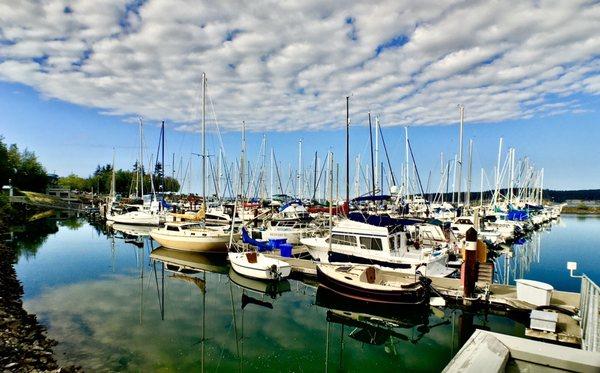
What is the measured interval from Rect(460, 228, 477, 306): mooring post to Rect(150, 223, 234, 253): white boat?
1871 cm

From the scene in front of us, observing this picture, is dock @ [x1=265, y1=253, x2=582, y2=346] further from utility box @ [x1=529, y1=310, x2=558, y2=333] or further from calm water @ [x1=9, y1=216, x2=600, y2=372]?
calm water @ [x1=9, y1=216, x2=600, y2=372]

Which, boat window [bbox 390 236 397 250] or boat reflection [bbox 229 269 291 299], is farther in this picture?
boat window [bbox 390 236 397 250]

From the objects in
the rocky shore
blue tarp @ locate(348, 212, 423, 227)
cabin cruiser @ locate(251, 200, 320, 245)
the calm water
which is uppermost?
blue tarp @ locate(348, 212, 423, 227)

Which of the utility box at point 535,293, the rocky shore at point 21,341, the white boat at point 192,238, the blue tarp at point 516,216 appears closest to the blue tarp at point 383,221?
the utility box at point 535,293

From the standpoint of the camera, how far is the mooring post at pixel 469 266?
17.9 meters

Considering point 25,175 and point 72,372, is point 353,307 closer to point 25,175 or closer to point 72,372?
point 72,372

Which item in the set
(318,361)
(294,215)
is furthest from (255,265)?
(294,215)

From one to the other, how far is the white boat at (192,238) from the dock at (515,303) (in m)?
17.8

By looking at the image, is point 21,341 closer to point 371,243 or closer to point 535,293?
point 371,243

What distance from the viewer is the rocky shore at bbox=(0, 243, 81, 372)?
1099cm

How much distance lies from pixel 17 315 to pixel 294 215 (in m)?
30.2

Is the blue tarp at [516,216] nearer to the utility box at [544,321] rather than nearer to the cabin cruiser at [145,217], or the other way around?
the utility box at [544,321]

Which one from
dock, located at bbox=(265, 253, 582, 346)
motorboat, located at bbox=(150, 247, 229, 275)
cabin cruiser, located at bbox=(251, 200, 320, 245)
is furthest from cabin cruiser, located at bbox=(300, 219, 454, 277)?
cabin cruiser, located at bbox=(251, 200, 320, 245)

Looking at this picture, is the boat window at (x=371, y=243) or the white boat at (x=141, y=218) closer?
the boat window at (x=371, y=243)
